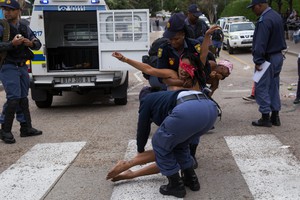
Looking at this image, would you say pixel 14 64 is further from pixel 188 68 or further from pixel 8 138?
pixel 188 68

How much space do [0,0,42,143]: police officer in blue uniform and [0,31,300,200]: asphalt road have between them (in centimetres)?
46

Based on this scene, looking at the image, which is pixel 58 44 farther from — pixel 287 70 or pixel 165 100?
pixel 287 70

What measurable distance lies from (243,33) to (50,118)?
1734cm

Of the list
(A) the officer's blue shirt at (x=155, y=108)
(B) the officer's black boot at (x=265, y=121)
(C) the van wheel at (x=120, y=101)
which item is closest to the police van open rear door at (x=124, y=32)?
(C) the van wheel at (x=120, y=101)

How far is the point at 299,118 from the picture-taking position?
714 cm

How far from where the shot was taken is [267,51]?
21.1 ft

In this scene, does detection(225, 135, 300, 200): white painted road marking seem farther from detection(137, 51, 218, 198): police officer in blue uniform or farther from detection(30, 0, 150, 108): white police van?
detection(30, 0, 150, 108): white police van

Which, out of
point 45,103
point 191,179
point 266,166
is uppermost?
point 191,179

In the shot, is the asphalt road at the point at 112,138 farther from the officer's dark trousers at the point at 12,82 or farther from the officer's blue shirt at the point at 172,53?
the officer's blue shirt at the point at 172,53

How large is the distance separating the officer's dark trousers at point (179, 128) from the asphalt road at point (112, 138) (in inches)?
17.6

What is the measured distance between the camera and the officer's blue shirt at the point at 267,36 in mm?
6258

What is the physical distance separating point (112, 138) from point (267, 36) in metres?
2.75

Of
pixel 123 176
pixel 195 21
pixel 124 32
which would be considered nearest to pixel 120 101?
pixel 124 32

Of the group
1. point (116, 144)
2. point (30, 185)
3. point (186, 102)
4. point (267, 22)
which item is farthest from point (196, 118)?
point (267, 22)
